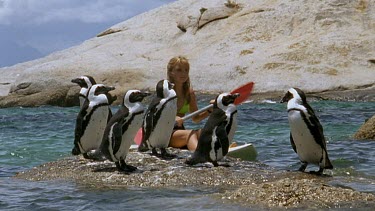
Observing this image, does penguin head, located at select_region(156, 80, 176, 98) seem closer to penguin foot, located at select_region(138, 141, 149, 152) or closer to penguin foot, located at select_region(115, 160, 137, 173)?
penguin foot, located at select_region(138, 141, 149, 152)

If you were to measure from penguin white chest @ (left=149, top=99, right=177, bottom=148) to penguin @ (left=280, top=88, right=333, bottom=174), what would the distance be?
1232 millimetres

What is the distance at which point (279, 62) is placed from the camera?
28203 mm

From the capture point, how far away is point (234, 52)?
30.0 metres

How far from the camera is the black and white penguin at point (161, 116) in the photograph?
8.61 metres

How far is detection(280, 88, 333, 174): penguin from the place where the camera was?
26.7ft

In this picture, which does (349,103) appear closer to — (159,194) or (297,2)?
(297,2)

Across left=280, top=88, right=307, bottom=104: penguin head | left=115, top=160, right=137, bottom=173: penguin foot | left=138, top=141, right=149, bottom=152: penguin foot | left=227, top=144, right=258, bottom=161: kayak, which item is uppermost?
left=280, top=88, right=307, bottom=104: penguin head

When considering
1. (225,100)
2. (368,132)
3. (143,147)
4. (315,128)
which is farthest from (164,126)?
(368,132)

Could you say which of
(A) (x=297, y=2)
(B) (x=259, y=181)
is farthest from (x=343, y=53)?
(B) (x=259, y=181)

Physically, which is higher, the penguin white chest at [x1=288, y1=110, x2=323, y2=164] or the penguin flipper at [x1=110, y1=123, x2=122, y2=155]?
the penguin flipper at [x1=110, y1=123, x2=122, y2=155]

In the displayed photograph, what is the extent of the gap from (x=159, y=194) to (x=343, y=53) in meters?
21.8

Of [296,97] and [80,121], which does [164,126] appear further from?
[296,97]

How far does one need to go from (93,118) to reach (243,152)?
84.9 inches

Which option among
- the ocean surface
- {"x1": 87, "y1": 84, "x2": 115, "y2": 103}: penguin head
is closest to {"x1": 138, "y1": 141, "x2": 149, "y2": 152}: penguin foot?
{"x1": 87, "y1": 84, "x2": 115, "y2": 103}: penguin head
